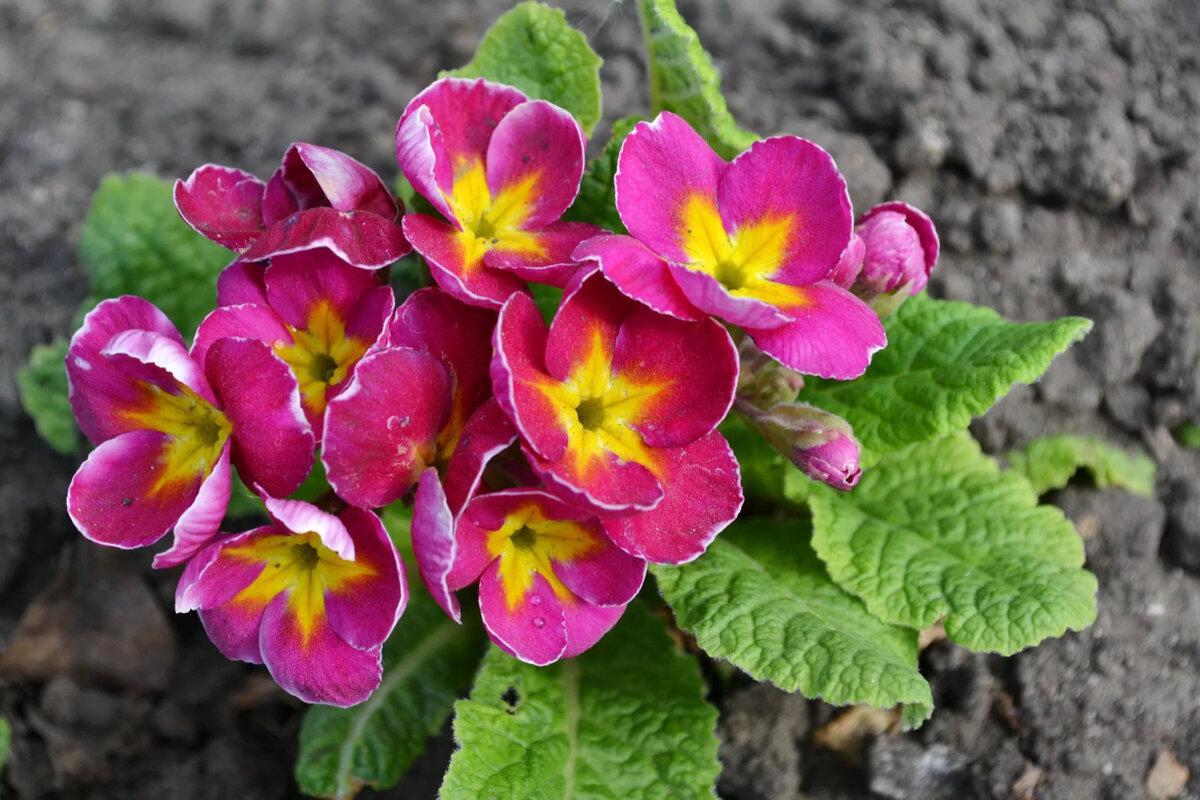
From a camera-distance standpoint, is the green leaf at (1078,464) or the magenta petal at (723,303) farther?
the green leaf at (1078,464)

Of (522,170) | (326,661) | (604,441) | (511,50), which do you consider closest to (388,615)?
(326,661)

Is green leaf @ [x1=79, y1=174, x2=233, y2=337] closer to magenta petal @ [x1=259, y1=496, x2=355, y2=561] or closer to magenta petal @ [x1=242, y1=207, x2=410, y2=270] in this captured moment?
magenta petal @ [x1=242, y1=207, x2=410, y2=270]

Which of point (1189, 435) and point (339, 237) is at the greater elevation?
point (339, 237)

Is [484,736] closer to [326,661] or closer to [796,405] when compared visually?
[326,661]

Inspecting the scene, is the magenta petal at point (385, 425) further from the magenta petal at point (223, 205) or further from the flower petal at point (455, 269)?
the magenta petal at point (223, 205)

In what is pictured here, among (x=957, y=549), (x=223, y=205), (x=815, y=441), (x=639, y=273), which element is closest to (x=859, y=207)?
(x=957, y=549)

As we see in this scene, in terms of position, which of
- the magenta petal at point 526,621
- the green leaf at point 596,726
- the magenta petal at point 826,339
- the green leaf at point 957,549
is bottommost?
the green leaf at point 596,726

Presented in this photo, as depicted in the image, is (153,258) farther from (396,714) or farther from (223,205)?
(396,714)

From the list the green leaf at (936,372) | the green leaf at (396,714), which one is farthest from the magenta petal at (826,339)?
the green leaf at (396,714)
